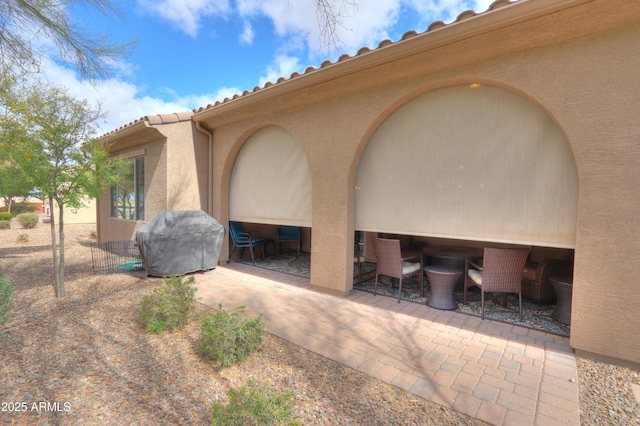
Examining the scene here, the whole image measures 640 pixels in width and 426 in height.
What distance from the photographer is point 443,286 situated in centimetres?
429

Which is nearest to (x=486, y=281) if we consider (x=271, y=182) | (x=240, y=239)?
(x=271, y=182)

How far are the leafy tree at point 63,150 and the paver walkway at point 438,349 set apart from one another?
2.70 meters

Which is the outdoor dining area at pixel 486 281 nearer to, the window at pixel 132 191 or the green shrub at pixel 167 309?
the green shrub at pixel 167 309

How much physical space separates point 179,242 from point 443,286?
5.00 metres

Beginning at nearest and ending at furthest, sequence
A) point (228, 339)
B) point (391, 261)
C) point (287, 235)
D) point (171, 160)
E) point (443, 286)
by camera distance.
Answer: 1. point (228, 339)
2. point (443, 286)
3. point (391, 261)
4. point (171, 160)
5. point (287, 235)

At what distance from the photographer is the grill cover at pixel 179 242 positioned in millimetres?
5430

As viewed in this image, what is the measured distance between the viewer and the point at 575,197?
3207 mm

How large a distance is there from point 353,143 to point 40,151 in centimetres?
481

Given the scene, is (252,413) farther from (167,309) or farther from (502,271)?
(502,271)

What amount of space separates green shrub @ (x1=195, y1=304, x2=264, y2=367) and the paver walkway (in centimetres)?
58

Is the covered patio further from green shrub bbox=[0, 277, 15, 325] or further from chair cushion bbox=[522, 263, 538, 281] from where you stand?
green shrub bbox=[0, 277, 15, 325]

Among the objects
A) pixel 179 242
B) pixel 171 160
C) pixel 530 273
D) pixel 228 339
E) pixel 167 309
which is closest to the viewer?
pixel 228 339

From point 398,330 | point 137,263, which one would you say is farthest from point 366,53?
point 137,263

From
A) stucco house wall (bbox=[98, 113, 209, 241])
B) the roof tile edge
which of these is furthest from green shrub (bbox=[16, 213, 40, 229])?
the roof tile edge
